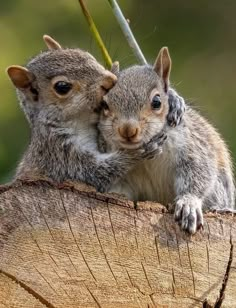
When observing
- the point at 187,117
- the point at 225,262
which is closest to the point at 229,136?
the point at 187,117

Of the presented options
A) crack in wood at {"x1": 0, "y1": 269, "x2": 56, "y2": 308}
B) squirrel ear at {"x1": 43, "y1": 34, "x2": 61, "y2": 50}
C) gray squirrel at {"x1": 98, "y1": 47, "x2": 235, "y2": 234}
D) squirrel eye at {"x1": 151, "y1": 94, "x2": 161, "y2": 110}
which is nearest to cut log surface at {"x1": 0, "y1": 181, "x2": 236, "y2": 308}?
crack in wood at {"x1": 0, "y1": 269, "x2": 56, "y2": 308}

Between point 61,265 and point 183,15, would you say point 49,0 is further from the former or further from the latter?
point 61,265

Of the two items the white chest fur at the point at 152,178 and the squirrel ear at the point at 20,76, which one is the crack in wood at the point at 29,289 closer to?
the white chest fur at the point at 152,178

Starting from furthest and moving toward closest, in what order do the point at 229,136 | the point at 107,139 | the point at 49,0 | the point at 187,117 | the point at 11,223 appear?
the point at 49,0
the point at 229,136
the point at 187,117
the point at 107,139
the point at 11,223

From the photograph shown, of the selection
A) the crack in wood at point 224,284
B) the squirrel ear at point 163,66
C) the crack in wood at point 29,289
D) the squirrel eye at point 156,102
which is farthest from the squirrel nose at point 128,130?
the crack in wood at point 29,289

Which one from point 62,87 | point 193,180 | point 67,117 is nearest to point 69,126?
point 67,117
